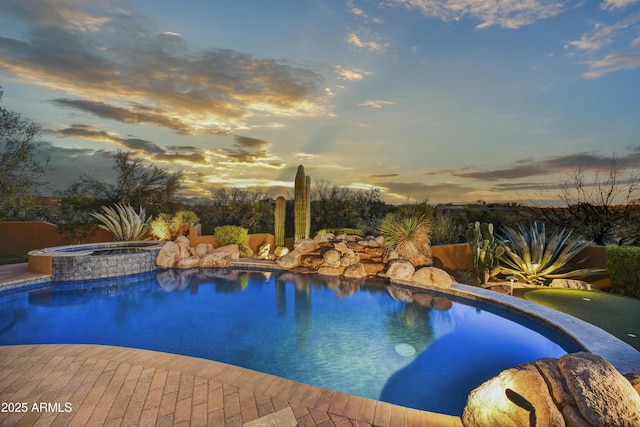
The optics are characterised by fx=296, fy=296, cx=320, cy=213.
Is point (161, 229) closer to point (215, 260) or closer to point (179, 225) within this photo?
point (179, 225)

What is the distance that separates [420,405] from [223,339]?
321cm

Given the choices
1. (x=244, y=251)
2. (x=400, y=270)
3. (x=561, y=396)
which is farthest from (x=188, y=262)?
(x=561, y=396)

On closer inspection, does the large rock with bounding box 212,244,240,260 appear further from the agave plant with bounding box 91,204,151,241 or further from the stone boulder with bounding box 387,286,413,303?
the stone boulder with bounding box 387,286,413,303

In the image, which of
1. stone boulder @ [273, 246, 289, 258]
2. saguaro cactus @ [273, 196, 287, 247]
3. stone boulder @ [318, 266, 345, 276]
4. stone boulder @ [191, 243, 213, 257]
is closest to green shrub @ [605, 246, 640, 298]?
stone boulder @ [318, 266, 345, 276]

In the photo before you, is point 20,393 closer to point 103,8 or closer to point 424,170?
point 103,8

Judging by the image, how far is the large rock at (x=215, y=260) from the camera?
10297mm

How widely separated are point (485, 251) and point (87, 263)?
10.9 meters

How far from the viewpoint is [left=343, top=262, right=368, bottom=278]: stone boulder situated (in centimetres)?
906

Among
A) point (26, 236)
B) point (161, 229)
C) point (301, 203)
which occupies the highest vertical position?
point (301, 203)

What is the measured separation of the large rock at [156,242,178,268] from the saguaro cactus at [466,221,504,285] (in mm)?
9382

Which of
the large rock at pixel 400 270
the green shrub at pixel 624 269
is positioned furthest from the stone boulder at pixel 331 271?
the green shrub at pixel 624 269

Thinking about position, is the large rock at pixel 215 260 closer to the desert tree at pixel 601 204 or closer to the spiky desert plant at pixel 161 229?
the spiky desert plant at pixel 161 229

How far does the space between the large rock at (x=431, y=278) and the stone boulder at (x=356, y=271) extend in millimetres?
1531

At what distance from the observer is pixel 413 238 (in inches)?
357
